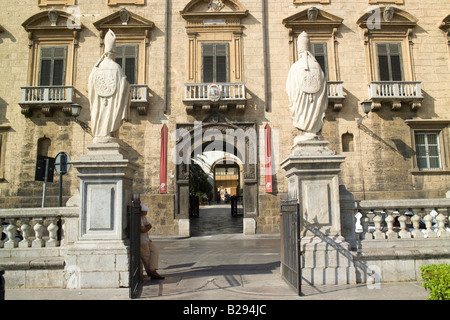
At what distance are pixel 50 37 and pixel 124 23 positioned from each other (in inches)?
139

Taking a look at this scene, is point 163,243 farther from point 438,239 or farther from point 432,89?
point 432,89

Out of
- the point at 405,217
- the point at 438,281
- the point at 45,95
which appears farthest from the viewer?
the point at 45,95

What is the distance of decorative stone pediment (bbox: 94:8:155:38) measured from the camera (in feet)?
53.4

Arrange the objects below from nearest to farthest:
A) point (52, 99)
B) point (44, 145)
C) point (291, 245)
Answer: point (291, 245) → point (52, 99) → point (44, 145)

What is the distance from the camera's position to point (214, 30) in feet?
54.2

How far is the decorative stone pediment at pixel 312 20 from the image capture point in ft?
53.8

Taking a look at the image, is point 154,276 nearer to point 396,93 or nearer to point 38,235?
point 38,235

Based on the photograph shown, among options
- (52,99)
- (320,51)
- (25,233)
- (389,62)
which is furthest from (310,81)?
(52,99)

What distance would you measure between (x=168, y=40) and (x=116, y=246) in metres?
12.7

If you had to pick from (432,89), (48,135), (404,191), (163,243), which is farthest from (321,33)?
(48,135)

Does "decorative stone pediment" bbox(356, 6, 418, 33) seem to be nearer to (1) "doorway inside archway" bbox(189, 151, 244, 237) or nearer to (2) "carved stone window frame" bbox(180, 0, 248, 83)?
(2) "carved stone window frame" bbox(180, 0, 248, 83)

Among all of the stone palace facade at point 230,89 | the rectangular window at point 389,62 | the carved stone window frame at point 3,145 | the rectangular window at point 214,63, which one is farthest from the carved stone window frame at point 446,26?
the carved stone window frame at point 3,145

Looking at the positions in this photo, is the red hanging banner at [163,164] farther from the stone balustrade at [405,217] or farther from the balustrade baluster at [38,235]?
the stone balustrade at [405,217]

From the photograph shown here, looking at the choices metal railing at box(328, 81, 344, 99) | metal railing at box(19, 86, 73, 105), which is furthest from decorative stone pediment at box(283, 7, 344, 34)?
metal railing at box(19, 86, 73, 105)
